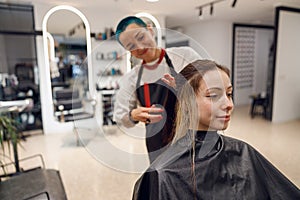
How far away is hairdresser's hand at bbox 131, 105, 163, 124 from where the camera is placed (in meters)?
0.80

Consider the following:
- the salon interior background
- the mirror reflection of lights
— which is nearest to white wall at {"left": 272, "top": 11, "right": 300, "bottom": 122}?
the salon interior background

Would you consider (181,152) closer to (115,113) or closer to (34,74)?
(115,113)

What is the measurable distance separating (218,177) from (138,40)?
63 centimetres

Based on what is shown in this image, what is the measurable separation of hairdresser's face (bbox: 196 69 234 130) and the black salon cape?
172 mm

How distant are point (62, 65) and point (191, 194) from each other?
3363 mm

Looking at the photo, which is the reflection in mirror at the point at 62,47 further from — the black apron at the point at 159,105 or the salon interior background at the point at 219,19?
the black apron at the point at 159,105

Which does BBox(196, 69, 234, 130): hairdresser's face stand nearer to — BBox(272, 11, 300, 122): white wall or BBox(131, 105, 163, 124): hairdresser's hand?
BBox(131, 105, 163, 124): hairdresser's hand

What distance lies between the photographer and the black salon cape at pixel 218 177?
0.81m

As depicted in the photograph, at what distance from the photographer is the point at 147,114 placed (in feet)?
2.62

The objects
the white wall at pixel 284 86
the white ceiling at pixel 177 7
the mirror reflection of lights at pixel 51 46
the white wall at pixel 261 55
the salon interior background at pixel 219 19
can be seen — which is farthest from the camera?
the white wall at pixel 261 55

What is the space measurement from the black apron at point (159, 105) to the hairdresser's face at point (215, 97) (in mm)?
115

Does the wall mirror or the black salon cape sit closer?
the black salon cape

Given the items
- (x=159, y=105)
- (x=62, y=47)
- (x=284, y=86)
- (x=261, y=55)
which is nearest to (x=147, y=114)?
(x=159, y=105)

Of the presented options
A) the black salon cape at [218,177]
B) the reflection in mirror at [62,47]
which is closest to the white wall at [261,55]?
the reflection in mirror at [62,47]
